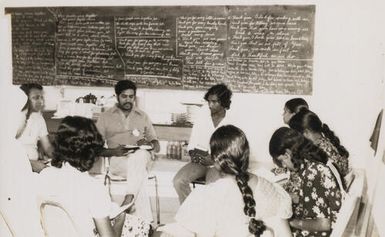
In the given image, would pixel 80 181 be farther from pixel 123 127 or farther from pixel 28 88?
pixel 28 88

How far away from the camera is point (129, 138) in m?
2.15

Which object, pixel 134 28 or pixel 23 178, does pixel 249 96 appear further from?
pixel 23 178

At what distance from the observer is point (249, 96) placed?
1987 mm

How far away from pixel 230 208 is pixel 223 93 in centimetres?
49

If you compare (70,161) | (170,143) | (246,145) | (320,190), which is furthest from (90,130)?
(320,190)

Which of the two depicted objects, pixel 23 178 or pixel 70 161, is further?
pixel 23 178

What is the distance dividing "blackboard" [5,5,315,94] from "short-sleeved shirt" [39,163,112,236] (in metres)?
0.43

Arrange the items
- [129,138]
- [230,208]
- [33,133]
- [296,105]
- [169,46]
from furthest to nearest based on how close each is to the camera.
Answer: [33,133], [129,138], [169,46], [296,105], [230,208]

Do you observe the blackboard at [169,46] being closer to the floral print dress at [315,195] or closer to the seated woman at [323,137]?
the seated woman at [323,137]

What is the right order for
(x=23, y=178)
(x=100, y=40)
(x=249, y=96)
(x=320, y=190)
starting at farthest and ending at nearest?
(x=23, y=178) < (x=100, y=40) < (x=249, y=96) < (x=320, y=190)

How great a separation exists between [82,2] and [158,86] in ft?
1.70

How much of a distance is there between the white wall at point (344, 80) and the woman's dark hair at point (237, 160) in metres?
0.09

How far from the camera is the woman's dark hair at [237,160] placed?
6.04ft

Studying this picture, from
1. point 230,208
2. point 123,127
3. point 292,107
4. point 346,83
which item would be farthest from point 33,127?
point 346,83
